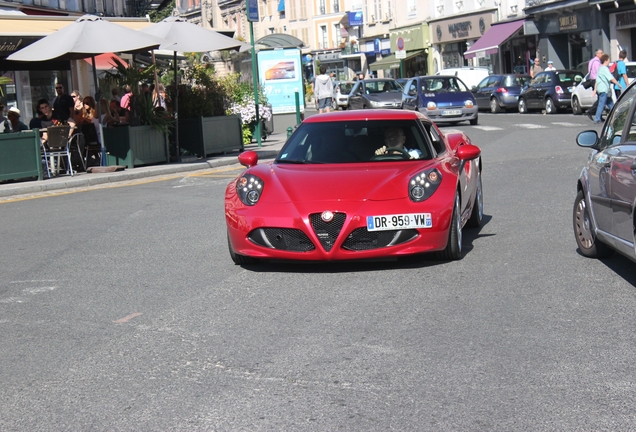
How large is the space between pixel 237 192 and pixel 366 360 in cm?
319

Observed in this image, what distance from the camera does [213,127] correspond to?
2245 centimetres

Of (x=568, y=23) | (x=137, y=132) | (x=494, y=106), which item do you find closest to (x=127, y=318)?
(x=137, y=132)

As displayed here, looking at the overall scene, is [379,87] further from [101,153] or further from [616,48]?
[101,153]

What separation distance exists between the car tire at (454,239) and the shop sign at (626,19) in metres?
35.7

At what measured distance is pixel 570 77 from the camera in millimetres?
34000

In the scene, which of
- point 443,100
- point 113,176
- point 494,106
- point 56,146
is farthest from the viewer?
point 494,106

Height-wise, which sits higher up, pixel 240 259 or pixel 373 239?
pixel 373 239

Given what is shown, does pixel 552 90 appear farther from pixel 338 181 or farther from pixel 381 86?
pixel 338 181

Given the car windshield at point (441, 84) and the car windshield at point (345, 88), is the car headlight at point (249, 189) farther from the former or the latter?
the car windshield at point (345, 88)

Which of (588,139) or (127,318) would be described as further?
(588,139)

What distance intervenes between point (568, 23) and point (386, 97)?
1586 cm

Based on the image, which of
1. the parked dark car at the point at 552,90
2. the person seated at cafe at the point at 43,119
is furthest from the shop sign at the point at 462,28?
the person seated at cafe at the point at 43,119

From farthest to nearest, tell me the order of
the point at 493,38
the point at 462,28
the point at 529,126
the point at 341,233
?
the point at 462,28 → the point at 493,38 → the point at 529,126 → the point at 341,233

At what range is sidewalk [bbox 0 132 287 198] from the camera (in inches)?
669
